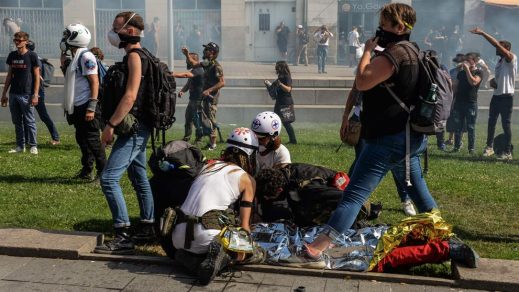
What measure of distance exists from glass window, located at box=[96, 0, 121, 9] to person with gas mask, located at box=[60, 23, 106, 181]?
66.2 feet

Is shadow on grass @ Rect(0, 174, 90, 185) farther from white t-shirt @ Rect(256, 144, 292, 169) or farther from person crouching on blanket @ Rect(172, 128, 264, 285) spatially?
person crouching on blanket @ Rect(172, 128, 264, 285)

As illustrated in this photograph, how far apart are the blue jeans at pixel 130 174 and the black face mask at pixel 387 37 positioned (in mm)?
1777

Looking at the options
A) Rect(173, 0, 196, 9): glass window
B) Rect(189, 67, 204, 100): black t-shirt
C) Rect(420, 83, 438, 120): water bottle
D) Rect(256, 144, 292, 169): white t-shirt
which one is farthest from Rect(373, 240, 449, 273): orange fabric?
Rect(173, 0, 196, 9): glass window

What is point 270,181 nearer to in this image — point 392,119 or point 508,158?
point 392,119

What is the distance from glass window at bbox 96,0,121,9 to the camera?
2681cm

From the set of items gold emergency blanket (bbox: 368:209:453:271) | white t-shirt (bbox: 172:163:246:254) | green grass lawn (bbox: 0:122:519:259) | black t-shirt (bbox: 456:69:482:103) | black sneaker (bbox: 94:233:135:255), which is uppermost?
black t-shirt (bbox: 456:69:482:103)

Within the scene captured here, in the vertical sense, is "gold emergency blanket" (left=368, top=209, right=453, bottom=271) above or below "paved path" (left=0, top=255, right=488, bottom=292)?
above

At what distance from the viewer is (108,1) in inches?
1057

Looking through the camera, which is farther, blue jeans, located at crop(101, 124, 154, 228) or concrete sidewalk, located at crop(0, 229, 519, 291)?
blue jeans, located at crop(101, 124, 154, 228)

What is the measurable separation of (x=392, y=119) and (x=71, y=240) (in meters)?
2.39

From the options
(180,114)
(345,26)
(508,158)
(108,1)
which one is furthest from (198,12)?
(508,158)

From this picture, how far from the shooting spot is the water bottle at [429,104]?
4426 mm

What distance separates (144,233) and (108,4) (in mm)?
22890

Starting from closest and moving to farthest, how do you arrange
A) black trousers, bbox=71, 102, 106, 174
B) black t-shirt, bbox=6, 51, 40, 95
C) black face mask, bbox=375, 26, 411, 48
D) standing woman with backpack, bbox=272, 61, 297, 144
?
black face mask, bbox=375, 26, 411, 48, black trousers, bbox=71, 102, 106, 174, black t-shirt, bbox=6, 51, 40, 95, standing woman with backpack, bbox=272, 61, 297, 144
